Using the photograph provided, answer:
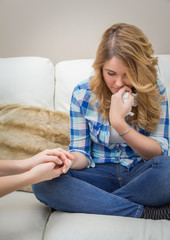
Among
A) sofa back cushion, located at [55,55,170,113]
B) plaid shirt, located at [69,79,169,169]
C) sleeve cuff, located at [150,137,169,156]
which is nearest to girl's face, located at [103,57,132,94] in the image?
plaid shirt, located at [69,79,169,169]

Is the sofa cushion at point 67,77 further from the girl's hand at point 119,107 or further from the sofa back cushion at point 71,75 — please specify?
the girl's hand at point 119,107

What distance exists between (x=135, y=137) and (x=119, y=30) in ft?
1.55

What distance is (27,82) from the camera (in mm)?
1778

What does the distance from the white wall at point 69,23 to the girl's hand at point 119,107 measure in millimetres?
837

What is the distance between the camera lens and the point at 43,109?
1.70m

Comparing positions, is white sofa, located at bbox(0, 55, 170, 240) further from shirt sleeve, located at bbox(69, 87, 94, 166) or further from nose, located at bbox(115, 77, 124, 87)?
nose, located at bbox(115, 77, 124, 87)

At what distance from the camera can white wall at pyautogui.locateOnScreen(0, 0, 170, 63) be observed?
1.98 meters

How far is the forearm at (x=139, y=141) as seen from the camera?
4.29ft

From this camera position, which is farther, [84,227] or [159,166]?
[159,166]

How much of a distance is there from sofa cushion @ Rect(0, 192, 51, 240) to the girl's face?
65cm

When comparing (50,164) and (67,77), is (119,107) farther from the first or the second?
(67,77)

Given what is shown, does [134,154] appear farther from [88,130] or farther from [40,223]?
[40,223]

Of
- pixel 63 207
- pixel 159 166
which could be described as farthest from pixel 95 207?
pixel 159 166

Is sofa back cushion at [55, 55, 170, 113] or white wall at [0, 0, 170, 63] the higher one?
white wall at [0, 0, 170, 63]
